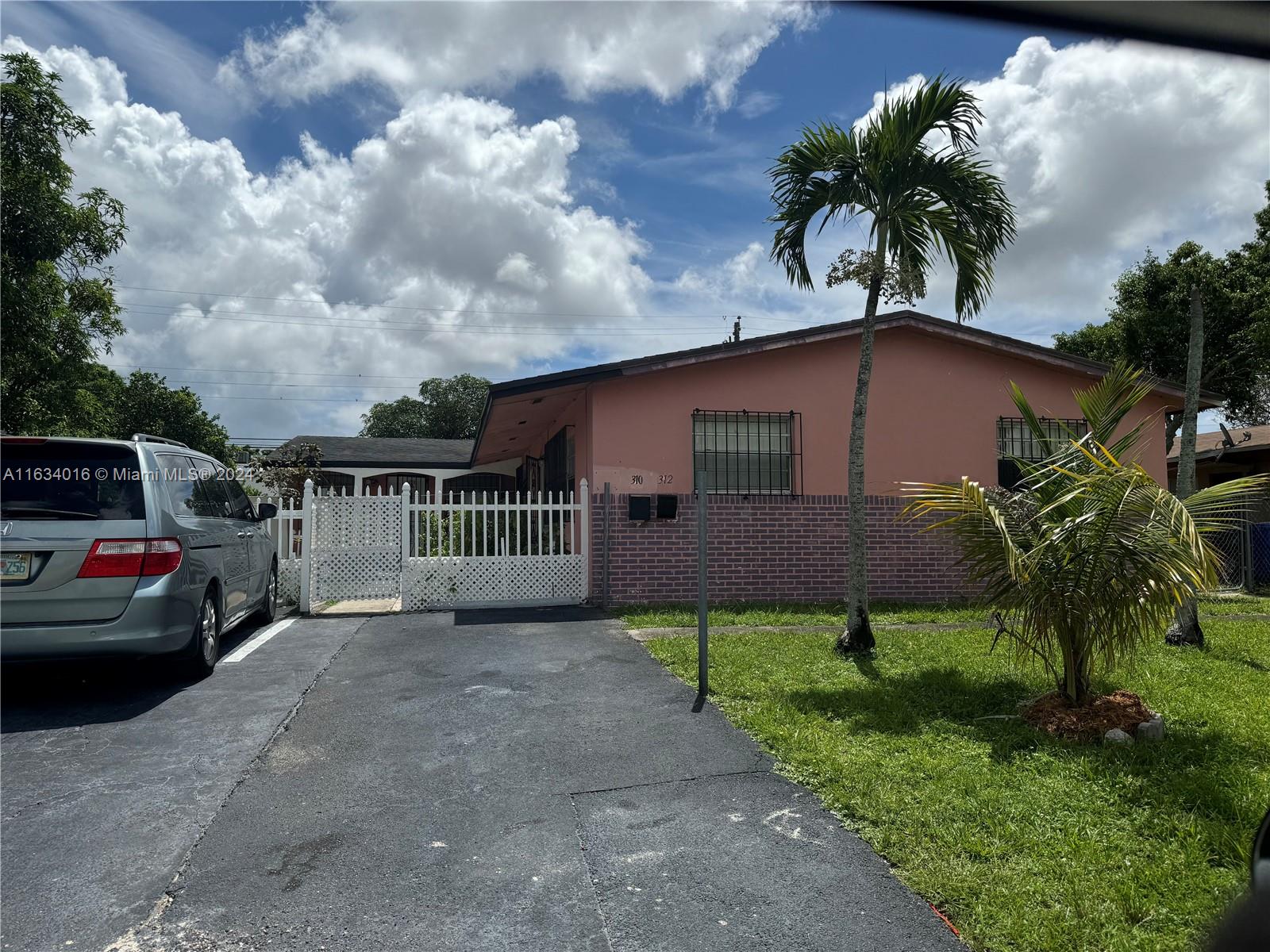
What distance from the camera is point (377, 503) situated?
430 inches

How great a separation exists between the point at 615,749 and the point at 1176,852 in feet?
8.68

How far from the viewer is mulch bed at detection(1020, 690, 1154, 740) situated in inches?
189

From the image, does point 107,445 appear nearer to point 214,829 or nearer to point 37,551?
point 37,551

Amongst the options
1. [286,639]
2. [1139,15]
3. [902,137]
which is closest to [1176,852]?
[1139,15]

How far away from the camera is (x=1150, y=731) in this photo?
478cm

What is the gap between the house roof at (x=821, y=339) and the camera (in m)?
10.9

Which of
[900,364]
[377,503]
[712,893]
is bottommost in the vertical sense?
[712,893]

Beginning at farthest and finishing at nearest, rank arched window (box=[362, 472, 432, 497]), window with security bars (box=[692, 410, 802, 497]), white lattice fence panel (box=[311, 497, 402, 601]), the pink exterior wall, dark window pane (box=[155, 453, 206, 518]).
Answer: arched window (box=[362, 472, 432, 497]) → window with security bars (box=[692, 410, 802, 497]) → the pink exterior wall → white lattice fence panel (box=[311, 497, 402, 601]) → dark window pane (box=[155, 453, 206, 518])

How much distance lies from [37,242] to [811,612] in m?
10.6

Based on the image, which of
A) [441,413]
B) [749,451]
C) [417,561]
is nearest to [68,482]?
[417,561]

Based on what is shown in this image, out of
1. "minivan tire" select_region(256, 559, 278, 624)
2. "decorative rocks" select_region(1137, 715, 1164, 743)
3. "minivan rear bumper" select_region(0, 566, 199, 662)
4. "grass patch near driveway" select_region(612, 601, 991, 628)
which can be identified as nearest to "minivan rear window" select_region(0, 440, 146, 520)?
"minivan rear bumper" select_region(0, 566, 199, 662)

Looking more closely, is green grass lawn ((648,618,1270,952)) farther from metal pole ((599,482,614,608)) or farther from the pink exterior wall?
the pink exterior wall

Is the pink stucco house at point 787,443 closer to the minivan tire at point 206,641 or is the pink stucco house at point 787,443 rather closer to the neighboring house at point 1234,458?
the minivan tire at point 206,641

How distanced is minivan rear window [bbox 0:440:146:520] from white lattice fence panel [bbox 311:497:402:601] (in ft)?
17.0
